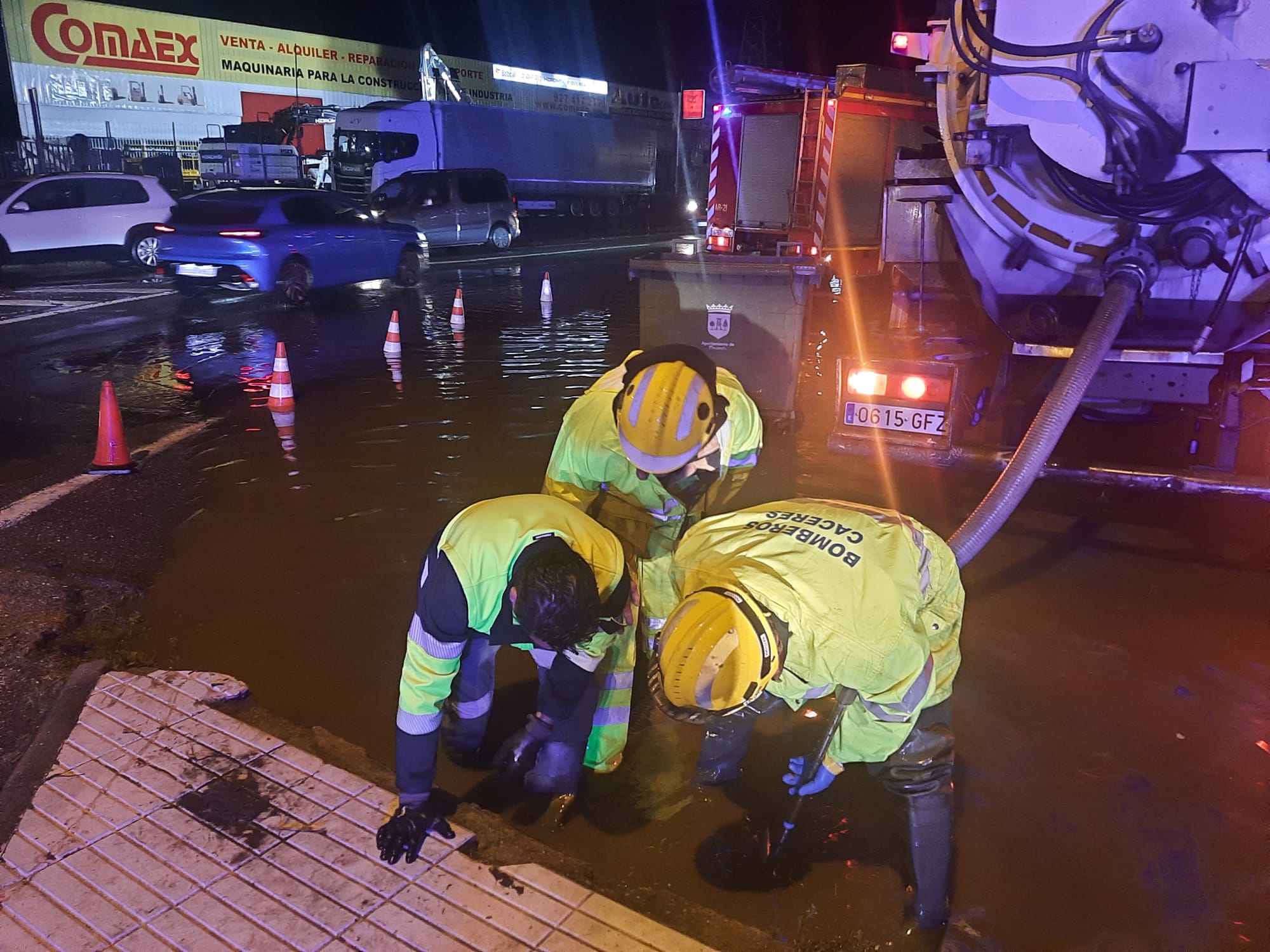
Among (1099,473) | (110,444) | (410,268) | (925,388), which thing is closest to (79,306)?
(410,268)

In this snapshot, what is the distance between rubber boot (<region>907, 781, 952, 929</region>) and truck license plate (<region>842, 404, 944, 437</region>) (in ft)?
9.96

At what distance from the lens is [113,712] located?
3.64 meters

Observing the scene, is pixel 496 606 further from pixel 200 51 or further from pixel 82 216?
pixel 200 51

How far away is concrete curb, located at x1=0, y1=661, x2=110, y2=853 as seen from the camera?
10.2ft

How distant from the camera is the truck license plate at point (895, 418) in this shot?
549cm

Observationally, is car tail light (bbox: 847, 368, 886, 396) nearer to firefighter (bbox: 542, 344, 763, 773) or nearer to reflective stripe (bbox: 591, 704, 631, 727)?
firefighter (bbox: 542, 344, 763, 773)

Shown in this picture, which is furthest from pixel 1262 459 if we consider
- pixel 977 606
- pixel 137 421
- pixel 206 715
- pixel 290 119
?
pixel 290 119

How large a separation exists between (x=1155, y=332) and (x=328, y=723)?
4.48 meters

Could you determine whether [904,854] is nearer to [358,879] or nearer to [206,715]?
[358,879]

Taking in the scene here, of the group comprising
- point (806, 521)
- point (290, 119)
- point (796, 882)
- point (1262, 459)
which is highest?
point (290, 119)

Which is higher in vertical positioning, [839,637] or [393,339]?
[839,637]

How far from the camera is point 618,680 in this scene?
3.49 meters

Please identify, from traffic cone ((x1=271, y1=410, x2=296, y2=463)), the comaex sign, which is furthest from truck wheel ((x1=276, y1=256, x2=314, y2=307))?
the comaex sign

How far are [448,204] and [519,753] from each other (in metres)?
18.2
